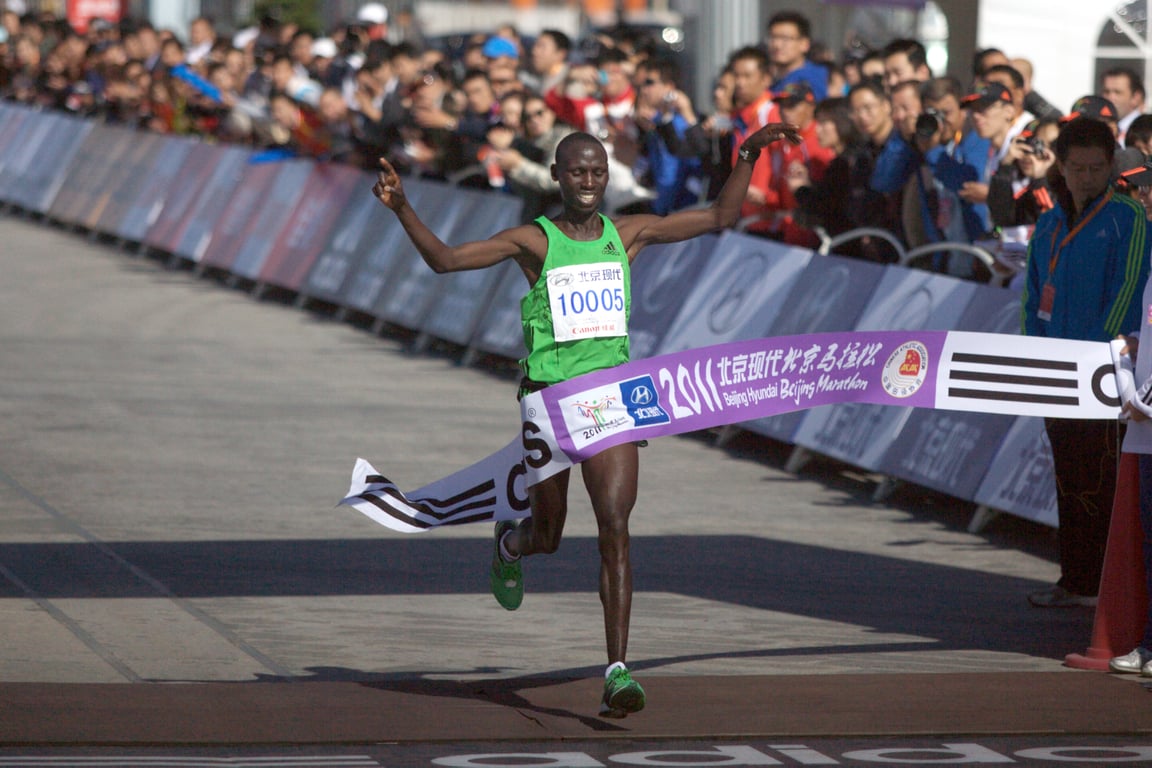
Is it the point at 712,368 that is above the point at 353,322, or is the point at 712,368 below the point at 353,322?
above

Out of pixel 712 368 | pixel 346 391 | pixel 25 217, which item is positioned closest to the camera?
pixel 712 368

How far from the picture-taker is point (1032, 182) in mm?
11219

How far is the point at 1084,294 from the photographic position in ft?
29.4

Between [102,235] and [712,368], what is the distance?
19.5m

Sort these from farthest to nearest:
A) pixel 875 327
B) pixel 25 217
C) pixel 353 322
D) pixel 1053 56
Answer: pixel 25 217 < pixel 353 322 < pixel 1053 56 < pixel 875 327

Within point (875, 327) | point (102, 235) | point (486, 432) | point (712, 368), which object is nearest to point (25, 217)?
point (102, 235)

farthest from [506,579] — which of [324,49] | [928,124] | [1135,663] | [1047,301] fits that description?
[324,49]

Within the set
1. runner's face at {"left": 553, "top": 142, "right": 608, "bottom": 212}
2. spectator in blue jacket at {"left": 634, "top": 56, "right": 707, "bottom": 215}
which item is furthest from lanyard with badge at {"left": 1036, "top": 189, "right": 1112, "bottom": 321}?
spectator in blue jacket at {"left": 634, "top": 56, "right": 707, "bottom": 215}

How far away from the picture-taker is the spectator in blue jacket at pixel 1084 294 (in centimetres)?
890

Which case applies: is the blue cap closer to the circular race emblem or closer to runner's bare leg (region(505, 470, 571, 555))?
the circular race emblem

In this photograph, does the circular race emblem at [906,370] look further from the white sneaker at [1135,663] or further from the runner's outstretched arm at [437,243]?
the runner's outstretched arm at [437,243]

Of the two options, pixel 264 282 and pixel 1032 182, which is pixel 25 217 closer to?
pixel 264 282

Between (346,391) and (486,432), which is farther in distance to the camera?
(346,391)

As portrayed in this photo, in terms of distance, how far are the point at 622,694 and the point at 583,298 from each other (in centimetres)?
136
